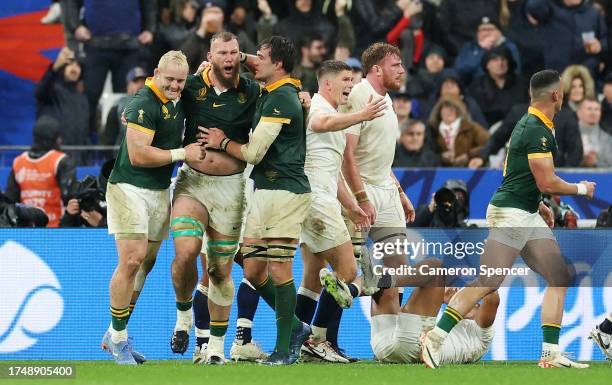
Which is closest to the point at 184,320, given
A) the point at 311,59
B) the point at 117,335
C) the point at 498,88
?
the point at 117,335

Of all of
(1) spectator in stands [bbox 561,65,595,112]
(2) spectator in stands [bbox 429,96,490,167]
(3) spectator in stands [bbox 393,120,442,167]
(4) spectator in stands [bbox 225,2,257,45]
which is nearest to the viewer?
(3) spectator in stands [bbox 393,120,442,167]

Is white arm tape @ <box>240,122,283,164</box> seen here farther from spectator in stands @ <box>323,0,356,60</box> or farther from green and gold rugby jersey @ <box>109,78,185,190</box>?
A: spectator in stands @ <box>323,0,356,60</box>

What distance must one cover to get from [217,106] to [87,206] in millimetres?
3041

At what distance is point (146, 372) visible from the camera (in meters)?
10.5

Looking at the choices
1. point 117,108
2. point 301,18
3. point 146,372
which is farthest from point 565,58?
point 146,372

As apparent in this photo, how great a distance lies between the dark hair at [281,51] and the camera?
11055mm

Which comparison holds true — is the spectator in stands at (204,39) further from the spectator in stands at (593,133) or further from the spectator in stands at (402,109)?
the spectator in stands at (593,133)

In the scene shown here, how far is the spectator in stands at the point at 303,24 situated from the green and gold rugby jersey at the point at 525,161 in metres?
7.52

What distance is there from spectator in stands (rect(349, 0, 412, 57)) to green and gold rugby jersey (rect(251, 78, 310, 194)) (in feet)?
25.6

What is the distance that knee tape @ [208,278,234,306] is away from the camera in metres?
11.3

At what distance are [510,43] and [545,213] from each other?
23.5 feet

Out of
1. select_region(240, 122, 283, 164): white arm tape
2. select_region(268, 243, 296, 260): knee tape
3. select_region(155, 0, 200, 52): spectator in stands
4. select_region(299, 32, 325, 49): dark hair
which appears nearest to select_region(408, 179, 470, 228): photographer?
select_region(268, 243, 296, 260): knee tape

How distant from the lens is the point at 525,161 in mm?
11086

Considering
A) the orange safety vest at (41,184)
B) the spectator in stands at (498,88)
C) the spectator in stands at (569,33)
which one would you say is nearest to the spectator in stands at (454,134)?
the spectator in stands at (498,88)
